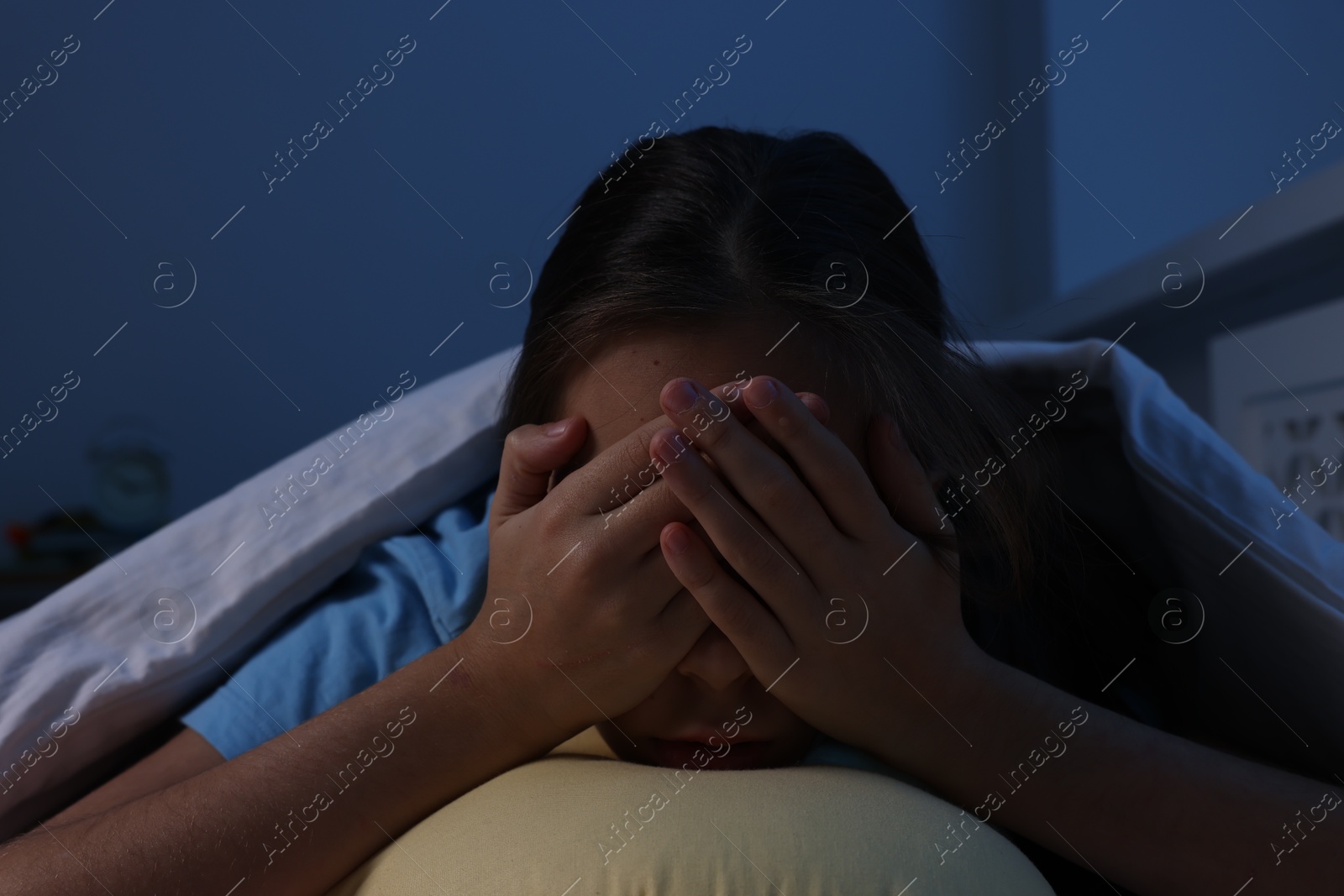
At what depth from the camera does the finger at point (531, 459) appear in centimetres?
62

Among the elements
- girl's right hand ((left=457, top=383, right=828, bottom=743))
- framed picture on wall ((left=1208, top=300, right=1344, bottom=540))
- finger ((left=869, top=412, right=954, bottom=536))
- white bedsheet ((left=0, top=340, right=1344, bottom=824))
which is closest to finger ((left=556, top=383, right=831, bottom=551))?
girl's right hand ((left=457, top=383, right=828, bottom=743))

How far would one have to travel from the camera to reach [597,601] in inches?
21.9

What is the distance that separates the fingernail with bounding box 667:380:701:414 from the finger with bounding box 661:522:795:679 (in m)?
0.07

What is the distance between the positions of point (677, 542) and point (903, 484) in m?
0.16

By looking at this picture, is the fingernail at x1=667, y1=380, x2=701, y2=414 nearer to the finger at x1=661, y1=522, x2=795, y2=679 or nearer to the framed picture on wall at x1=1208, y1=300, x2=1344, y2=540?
the finger at x1=661, y1=522, x2=795, y2=679

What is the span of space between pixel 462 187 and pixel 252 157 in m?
0.38

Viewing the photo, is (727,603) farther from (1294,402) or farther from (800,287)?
(1294,402)

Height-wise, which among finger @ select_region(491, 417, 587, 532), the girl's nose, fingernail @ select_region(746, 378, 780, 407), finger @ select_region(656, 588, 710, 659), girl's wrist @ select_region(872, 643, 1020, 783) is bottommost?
girl's wrist @ select_region(872, 643, 1020, 783)

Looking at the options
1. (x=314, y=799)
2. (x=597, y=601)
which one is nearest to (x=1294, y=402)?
(x=597, y=601)

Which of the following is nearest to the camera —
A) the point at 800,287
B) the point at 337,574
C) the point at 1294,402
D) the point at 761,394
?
the point at 761,394

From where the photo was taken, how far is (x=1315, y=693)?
2.36 feet

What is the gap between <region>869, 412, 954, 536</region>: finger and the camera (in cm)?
62

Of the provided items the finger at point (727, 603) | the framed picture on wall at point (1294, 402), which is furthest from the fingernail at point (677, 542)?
the framed picture on wall at point (1294, 402)

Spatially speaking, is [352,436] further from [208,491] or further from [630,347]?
[208,491]
